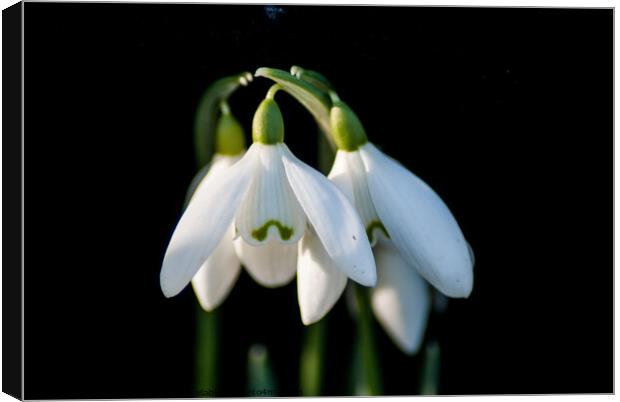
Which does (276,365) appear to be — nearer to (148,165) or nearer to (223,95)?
(148,165)

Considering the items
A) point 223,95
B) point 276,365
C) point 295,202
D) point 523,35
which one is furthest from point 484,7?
point 276,365

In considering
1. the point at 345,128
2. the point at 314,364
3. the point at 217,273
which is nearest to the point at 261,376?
the point at 314,364

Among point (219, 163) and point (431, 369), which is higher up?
point (219, 163)

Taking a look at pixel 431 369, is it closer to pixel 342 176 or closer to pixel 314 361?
pixel 314 361

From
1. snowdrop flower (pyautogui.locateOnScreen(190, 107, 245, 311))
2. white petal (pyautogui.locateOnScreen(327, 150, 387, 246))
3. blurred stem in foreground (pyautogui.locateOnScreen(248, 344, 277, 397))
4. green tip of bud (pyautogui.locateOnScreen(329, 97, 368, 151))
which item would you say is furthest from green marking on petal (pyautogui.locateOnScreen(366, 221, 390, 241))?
blurred stem in foreground (pyautogui.locateOnScreen(248, 344, 277, 397))

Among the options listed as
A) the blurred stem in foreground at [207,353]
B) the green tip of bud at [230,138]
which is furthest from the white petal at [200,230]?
the blurred stem in foreground at [207,353]
